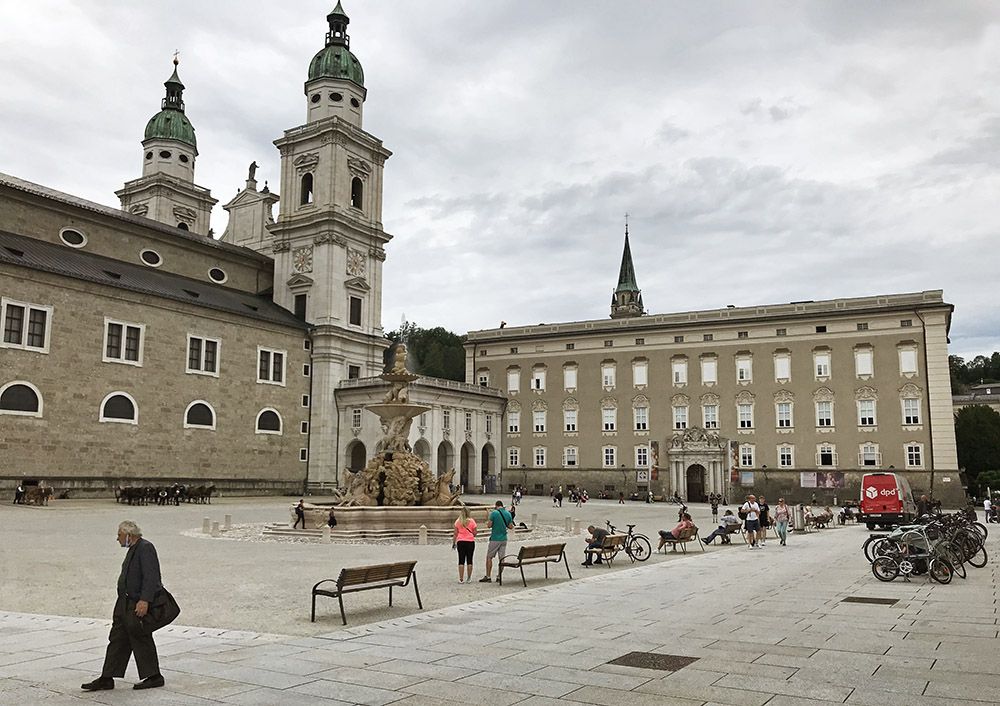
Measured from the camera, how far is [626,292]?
399 feet

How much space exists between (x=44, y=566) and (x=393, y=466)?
12.6 metres

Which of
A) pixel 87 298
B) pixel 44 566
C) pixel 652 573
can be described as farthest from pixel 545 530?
pixel 87 298

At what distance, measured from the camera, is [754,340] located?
60.2m

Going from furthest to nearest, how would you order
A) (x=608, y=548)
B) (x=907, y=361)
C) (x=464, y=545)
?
(x=907, y=361)
(x=608, y=548)
(x=464, y=545)

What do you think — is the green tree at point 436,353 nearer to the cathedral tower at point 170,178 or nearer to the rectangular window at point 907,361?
the cathedral tower at point 170,178

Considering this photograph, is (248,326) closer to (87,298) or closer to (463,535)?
(87,298)

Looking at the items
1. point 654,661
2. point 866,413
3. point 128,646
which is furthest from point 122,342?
point 866,413

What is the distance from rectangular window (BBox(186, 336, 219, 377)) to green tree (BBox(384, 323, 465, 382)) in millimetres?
45448

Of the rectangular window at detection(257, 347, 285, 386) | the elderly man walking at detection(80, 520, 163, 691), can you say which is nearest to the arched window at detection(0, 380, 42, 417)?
the rectangular window at detection(257, 347, 285, 386)

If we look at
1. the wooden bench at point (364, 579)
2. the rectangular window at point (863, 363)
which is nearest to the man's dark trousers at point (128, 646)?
the wooden bench at point (364, 579)

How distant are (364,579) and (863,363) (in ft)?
172

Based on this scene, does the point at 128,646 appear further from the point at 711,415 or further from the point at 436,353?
the point at 436,353

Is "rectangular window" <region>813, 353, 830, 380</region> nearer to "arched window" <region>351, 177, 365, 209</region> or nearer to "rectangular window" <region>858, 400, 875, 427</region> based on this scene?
"rectangular window" <region>858, 400, 875, 427</region>

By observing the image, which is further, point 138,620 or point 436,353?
point 436,353
